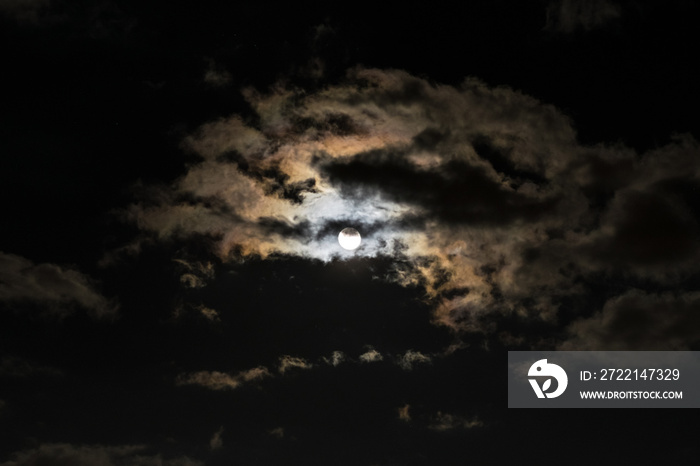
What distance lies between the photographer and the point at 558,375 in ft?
139

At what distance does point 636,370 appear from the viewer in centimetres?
3772

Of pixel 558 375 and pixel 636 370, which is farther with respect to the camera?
pixel 558 375

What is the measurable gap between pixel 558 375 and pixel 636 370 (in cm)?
638
